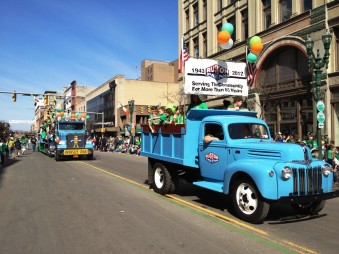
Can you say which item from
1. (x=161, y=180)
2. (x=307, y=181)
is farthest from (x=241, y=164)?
(x=161, y=180)

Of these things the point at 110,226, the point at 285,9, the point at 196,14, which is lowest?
the point at 110,226

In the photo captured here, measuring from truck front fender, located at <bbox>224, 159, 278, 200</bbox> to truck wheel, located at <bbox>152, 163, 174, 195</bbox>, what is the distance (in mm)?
2921

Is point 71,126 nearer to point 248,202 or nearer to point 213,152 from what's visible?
point 213,152

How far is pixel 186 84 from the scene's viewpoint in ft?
33.6

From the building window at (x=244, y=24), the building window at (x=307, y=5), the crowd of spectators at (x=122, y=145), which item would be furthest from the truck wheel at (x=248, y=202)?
the crowd of spectators at (x=122, y=145)

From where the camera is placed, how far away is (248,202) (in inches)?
267

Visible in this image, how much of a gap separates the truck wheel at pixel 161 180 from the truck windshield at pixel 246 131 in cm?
258

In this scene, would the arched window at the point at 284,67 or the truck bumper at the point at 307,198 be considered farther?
the arched window at the point at 284,67

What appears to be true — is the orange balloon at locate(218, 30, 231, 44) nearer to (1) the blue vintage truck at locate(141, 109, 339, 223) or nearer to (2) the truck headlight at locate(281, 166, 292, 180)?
(1) the blue vintage truck at locate(141, 109, 339, 223)

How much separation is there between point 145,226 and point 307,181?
9.97 feet

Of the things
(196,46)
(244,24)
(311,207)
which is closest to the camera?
(311,207)

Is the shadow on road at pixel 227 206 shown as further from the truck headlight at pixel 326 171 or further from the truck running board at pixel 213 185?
the truck headlight at pixel 326 171

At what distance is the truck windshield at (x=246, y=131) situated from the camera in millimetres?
7773

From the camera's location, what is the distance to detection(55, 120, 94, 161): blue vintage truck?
22.9m
